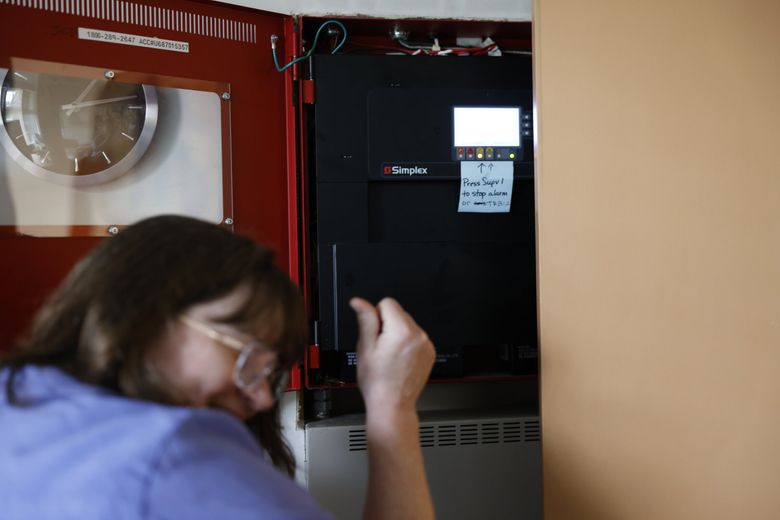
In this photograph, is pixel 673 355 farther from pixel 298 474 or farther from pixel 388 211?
pixel 298 474

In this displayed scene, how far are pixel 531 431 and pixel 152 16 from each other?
106 cm

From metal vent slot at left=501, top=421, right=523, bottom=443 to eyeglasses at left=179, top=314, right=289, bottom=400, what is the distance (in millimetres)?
740

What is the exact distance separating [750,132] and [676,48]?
197 millimetres

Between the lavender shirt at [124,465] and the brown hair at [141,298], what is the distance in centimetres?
4

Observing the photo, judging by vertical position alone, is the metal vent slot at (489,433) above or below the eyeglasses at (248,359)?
below

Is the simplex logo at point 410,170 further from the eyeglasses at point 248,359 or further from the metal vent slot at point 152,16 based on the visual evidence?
the eyeglasses at point 248,359

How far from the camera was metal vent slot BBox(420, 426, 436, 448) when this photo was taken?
135 centimetres

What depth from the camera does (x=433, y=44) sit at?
147 cm

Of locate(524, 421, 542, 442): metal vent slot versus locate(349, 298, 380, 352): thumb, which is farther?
locate(524, 421, 542, 442): metal vent slot

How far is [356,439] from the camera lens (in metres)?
1.33

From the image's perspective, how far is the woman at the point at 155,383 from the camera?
20.7 inches

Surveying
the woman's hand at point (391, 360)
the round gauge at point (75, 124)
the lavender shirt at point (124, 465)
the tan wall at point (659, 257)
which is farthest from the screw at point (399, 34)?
the lavender shirt at point (124, 465)

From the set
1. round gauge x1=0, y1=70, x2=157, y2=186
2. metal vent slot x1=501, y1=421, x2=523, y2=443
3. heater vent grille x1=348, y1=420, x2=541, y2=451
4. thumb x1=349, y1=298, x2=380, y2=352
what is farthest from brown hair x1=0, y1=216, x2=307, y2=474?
metal vent slot x1=501, y1=421, x2=523, y2=443

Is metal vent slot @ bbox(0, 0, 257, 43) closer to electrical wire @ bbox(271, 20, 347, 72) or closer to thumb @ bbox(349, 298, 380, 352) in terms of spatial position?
electrical wire @ bbox(271, 20, 347, 72)
